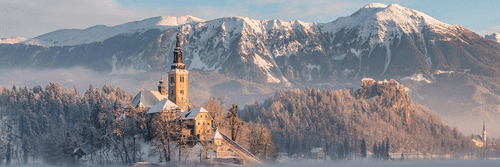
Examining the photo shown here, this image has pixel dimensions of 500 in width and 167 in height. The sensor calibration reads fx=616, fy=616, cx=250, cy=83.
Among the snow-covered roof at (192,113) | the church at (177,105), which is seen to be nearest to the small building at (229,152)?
the church at (177,105)

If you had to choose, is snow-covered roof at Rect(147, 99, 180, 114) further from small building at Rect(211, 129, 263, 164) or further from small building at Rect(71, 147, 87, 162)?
small building at Rect(71, 147, 87, 162)

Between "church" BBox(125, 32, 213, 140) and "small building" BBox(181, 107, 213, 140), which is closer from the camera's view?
"small building" BBox(181, 107, 213, 140)

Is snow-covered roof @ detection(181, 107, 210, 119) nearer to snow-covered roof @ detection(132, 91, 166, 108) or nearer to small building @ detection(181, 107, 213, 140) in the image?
small building @ detection(181, 107, 213, 140)

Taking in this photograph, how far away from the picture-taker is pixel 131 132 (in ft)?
465

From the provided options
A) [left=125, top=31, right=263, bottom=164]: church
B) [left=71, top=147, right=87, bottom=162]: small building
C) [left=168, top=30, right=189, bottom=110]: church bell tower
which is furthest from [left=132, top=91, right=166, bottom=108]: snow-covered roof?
[left=71, top=147, right=87, bottom=162]: small building

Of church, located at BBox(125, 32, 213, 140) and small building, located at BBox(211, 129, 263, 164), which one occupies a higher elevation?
church, located at BBox(125, 32, 213, 140)

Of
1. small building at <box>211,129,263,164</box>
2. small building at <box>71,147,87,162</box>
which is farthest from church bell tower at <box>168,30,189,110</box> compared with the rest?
small building at <box>71,147,87,162</box>

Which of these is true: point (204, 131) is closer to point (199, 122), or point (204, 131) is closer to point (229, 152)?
point (199, 122)

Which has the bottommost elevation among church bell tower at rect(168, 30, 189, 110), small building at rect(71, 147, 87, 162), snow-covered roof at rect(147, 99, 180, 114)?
small building at rect(71, 147, 87, 162)

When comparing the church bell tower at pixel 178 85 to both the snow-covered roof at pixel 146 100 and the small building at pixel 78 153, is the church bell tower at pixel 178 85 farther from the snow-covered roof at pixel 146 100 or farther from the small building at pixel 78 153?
the small building at pixel 78 153

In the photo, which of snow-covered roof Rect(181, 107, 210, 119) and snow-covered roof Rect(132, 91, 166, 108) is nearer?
snow-covered roof Rect(181, 107, 210, 119)

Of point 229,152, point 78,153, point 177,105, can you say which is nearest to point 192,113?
point 229,152

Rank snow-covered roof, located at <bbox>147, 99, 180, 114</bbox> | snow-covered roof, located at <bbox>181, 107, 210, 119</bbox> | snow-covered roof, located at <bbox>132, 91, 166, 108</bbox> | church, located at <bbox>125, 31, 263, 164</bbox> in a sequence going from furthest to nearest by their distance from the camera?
snow-covered roof, located at <bbox>132, 91, 166, 108</bbox> → snow-covered roof, located at <bbox>147, 99, 180, 114</bbox> → snow-covered roof, located at <bbox>181, 107, 210, 119</bbox> → church, located at <bbox>125, 31, 263, 164</bbox>

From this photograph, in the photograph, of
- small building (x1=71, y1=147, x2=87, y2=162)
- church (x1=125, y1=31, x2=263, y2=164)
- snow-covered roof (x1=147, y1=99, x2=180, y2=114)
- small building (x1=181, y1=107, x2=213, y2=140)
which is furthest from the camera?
small building (x1=71, y1=147, x2=87, y2=162)
